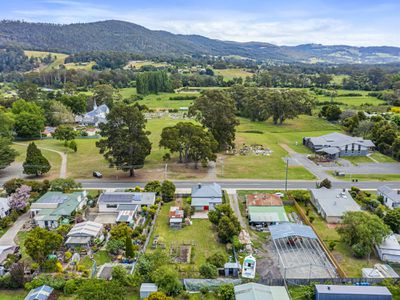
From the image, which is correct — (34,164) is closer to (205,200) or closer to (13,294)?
(205,200)

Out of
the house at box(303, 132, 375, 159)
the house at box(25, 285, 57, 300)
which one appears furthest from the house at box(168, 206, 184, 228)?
the house at box(303, 132, 375, 159)

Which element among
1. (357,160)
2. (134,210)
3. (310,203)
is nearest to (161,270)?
(134,210)

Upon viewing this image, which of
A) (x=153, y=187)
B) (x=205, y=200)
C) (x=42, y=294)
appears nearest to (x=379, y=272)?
(x=205, y=200)

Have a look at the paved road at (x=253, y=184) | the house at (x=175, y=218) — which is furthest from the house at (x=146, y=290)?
the paved road at (x=253, y=184)

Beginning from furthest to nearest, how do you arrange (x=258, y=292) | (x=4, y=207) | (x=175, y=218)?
(x=4, y=207) → (x=175, y=218) → (x=258, y=292)

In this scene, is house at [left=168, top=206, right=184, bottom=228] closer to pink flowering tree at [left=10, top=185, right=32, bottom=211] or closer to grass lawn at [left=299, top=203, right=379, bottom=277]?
grass lawn at [left=299, top=203, right=379, bottom=277]

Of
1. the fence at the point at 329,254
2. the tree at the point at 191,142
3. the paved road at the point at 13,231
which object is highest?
the tree at the point at 191,142

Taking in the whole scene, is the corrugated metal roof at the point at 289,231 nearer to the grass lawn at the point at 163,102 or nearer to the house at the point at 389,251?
the house at the point at 389,251
